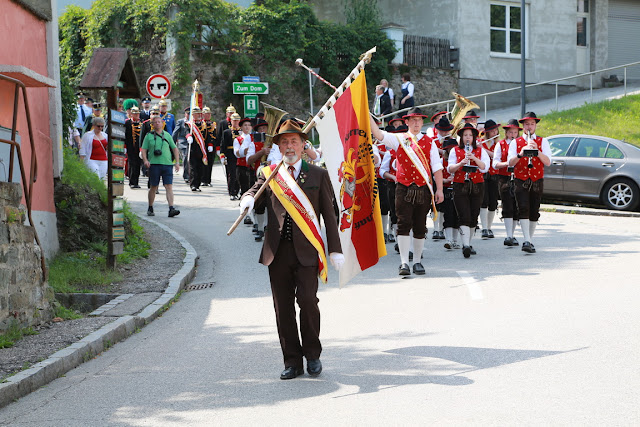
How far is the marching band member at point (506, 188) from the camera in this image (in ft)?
45.8

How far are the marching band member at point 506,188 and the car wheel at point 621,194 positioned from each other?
5085 mm

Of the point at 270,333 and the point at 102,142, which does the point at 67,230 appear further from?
the point at 270,333

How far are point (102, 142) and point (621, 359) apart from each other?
493 inches

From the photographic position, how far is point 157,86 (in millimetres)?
23172

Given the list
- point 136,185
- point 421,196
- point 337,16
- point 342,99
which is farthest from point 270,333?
point 337,16

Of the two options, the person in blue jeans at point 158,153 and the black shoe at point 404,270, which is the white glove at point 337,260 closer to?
the black shoe at point 404,270

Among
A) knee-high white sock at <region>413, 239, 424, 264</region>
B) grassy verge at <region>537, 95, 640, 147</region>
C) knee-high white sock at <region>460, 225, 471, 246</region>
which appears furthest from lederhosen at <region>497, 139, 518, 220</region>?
grassy verge at <region>537, 95, 640, 147</region>

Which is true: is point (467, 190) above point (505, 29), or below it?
below

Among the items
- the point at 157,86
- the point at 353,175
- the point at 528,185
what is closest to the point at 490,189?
the point at 528,185

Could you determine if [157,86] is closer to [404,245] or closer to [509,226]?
[509,226]

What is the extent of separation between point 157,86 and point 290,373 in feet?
57.5

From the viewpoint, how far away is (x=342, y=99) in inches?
312

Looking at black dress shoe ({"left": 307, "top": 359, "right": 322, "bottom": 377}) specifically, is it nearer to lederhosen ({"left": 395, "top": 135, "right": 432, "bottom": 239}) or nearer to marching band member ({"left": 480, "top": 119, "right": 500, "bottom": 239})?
lederhosen ({"left": 395, "top": 135, "right": 432, "bottom": 239})

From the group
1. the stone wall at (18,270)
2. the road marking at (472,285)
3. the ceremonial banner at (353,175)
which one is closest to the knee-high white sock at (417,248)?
the road marking at (472,285)
